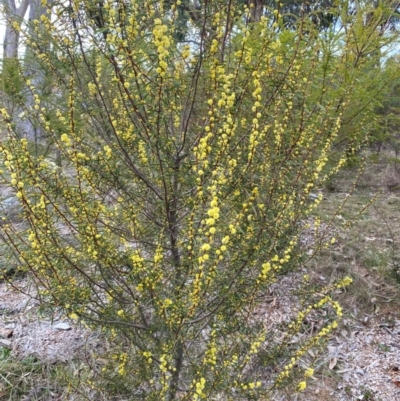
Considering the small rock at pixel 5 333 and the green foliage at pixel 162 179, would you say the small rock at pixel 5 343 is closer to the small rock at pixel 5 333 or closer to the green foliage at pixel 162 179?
the small rock at pixel 5 333

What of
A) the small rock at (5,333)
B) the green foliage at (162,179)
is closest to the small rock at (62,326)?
the small rock at (5,333)

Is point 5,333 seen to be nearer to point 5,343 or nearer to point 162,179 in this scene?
point 5,343

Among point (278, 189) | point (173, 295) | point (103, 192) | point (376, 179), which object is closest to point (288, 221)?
point (278, 189)

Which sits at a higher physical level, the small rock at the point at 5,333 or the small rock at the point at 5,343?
the small rock at the point at 5,333

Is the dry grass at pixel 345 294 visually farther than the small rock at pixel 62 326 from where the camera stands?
No

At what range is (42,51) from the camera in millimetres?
2127

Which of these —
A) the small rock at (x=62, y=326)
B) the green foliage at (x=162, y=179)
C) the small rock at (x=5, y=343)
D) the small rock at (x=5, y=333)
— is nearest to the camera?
the green foliage at (x=162, y=179)

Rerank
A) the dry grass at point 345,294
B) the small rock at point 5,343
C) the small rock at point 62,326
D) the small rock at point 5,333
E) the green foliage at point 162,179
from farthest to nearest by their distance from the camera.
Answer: the small rock at point 62,326 < the small rock at point 5,333 < the small rock at point 5,343 < the dry grass at point 345,294 < the green foliage at point 162,179

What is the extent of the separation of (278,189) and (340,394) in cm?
200

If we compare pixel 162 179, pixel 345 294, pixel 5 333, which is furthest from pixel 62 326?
pixel 345 294

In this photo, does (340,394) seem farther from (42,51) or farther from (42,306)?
(42,51)

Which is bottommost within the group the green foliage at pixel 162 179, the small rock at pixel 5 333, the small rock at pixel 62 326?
the small rock at pixel 62 326

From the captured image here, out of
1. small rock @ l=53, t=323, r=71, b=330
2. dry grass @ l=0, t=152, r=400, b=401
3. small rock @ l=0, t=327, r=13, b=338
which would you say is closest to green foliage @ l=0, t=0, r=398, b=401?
dry grass @ l=0, t=152, r=400, b=401

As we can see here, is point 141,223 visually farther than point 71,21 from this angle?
Yes
